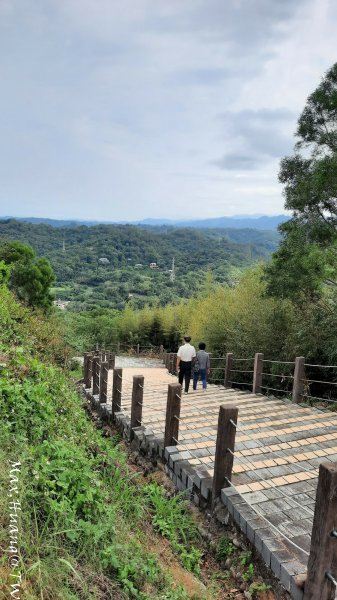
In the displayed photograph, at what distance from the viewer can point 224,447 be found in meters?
3.14

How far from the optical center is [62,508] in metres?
2.14

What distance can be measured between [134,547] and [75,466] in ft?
2.09

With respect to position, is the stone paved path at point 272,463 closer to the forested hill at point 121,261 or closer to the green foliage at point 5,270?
the green foliage at point 5,270

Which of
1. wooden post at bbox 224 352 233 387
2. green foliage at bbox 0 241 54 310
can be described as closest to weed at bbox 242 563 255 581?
wooden post at bbox 224 352 233 387

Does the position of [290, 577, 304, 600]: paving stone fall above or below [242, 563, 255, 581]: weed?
above

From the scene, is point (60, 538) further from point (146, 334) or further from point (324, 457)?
point (146, 334)

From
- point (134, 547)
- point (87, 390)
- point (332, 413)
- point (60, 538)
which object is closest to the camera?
point (60, 538)

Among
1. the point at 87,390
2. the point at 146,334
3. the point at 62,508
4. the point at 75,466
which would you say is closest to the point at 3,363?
the point at 75,466

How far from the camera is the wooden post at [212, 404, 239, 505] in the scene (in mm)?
3117

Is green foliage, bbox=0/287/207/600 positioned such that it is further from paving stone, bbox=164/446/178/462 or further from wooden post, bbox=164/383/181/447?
wooden post, bbox=164/383/181/447

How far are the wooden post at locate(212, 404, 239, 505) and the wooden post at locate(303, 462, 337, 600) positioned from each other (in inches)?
45.9

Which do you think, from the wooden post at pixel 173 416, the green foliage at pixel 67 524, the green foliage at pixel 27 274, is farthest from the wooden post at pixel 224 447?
the green foliage at pixel 27 274

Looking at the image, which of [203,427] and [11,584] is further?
[203,427]

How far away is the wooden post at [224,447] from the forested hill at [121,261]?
176 ft
